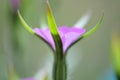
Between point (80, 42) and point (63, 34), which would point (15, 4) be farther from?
point (80, 42)

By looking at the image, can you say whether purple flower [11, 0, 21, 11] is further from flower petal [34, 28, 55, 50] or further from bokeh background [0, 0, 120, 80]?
flower petal [34, 28, 55, 50]

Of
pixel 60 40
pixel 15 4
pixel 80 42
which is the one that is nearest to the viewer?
pixel 60 40

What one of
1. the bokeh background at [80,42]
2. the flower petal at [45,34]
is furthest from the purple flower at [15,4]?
the flower petal at [45,34]

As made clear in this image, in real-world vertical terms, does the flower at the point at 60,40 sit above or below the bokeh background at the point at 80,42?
below

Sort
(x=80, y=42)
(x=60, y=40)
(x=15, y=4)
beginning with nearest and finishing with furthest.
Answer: (x=60, y=40)
(x=15, y=4)
(x=80, y=42)

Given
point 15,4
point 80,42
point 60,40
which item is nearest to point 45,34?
point 60,40

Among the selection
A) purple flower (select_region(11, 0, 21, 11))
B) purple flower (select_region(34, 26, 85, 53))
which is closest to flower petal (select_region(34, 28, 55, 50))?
purple flower (select_region(34, 26, 85, 53))

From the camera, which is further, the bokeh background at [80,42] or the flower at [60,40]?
the bokeh background at [80,42]

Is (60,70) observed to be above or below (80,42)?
below

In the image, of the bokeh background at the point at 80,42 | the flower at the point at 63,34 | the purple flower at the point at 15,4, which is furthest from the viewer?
the bokeh background at the point at 80,42

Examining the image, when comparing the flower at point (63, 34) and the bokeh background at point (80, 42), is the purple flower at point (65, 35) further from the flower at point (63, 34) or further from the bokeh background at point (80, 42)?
the bokeh background at point (80, 42)
